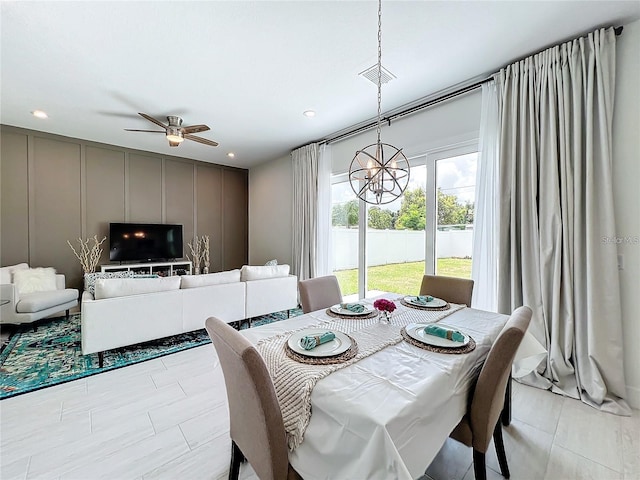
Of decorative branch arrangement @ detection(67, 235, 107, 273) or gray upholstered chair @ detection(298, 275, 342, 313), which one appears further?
decorative branch arrangement @ detection(67, 235, 107, 273)

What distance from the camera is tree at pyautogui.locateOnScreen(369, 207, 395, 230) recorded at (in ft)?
11.8

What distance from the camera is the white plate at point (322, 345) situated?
1.18 m

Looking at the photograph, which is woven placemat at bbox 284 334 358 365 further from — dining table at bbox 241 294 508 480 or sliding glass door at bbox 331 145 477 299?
sliding glass door at bbox 331 145 477 299

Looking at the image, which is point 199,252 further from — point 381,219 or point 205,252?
point 381,219

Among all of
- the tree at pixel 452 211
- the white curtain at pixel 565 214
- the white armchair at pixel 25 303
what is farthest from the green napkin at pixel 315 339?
the white armchair at pixel 25 303

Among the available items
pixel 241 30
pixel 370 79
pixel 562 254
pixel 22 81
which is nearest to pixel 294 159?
pixel 370 79

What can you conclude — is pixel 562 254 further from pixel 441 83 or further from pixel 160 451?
pixel 160 451

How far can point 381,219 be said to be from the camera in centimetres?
372

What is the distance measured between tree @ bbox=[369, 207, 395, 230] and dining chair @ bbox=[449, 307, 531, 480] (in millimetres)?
A: 2424

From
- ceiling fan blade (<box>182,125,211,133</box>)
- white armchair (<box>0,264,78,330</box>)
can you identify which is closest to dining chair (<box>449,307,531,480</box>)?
ceiling fan blade (<box>182,125,211,133</box>)

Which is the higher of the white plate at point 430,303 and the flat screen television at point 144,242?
the flat screen television at point 144,242

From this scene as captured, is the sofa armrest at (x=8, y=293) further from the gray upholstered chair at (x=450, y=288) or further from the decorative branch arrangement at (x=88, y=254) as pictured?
the gray upholstered chair at (x=450, y=288)

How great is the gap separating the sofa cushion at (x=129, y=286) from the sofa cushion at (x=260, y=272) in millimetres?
802

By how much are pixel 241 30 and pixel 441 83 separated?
1928mm
